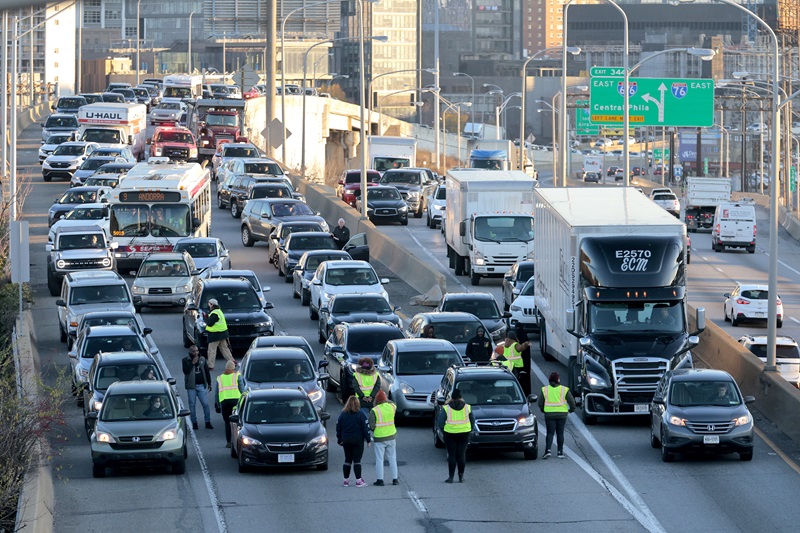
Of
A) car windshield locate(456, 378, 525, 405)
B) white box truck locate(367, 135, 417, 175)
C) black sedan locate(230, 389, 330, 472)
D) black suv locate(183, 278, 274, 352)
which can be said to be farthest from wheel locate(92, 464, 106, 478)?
white box truck locate(367, 135, 417, 175)

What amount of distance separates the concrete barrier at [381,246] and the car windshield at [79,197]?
8921mm

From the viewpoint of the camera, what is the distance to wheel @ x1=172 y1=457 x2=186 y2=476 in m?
21.7

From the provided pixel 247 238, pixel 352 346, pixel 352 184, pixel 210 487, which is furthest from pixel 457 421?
pixel 352 184

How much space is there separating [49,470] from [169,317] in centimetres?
1639

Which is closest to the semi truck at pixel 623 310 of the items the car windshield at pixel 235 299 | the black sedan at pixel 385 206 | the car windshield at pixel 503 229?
the car windshield at pixel 235 299

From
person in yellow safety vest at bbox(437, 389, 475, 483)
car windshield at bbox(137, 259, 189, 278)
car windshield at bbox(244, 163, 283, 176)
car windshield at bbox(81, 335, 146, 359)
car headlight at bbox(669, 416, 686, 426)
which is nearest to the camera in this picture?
person in yellow safety vest at bbox(437, 389, 475, 483)

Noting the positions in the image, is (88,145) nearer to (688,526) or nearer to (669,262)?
(669,262)

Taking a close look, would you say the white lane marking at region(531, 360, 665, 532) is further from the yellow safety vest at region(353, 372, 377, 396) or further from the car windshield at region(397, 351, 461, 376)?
the yellow safety vest at region(353, 372, 377, 396)

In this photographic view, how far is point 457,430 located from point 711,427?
13.0 ft

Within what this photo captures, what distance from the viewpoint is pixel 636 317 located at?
26.1 metres

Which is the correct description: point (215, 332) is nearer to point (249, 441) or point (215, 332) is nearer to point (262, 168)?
point (249, 441)

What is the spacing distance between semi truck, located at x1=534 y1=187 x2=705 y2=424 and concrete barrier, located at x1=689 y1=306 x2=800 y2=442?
1.56 m

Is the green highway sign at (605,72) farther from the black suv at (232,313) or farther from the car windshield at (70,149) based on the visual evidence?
the black suv at (232,313)

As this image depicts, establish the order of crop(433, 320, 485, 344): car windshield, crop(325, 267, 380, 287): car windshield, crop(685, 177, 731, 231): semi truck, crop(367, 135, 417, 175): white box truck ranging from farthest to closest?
crop(685, 177, 731, 231): semi truck, crop(367, 135, 417, 175): white box truck, crop(325, 267, 380, 287): car windshield, crop(433, 320, 485, 344): car windshield
